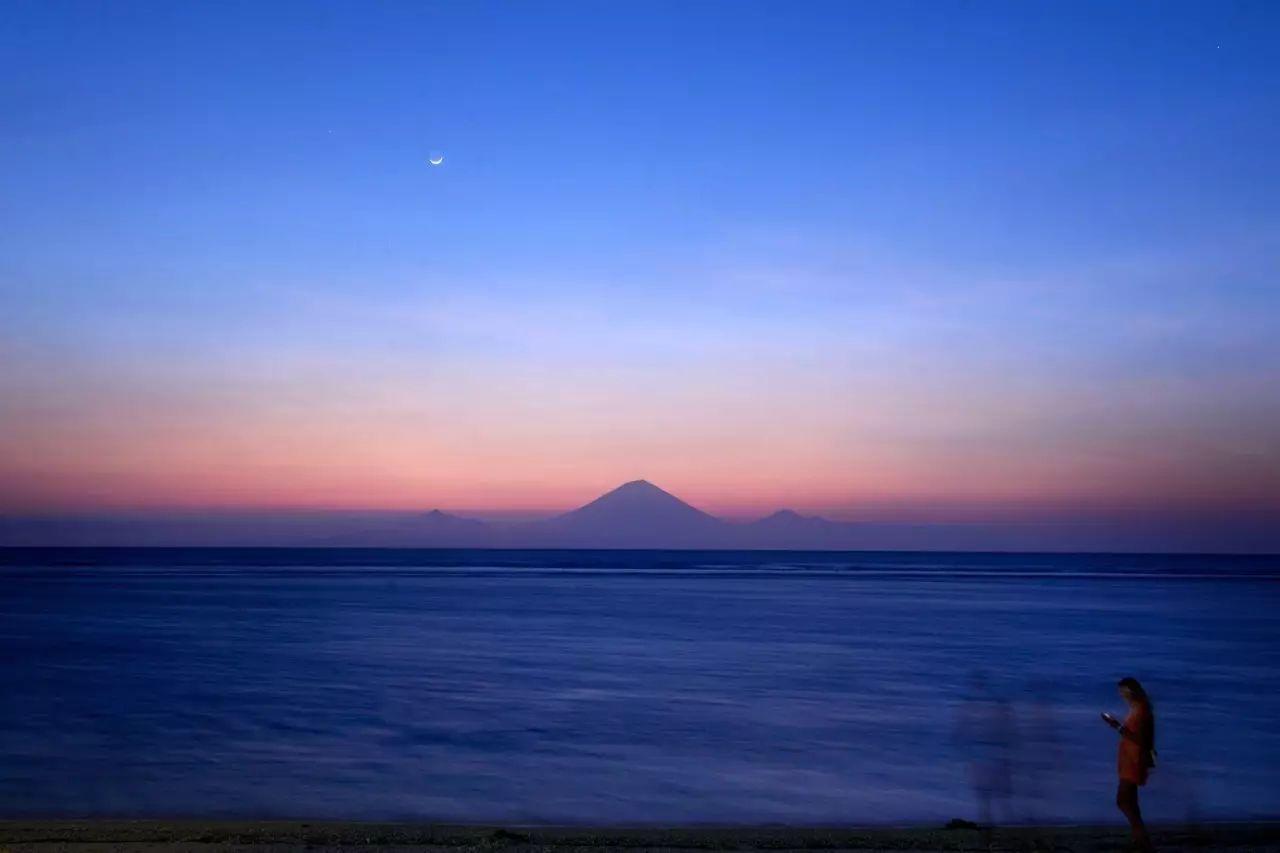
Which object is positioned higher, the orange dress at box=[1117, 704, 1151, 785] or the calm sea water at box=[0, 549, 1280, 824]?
the orange dress at box=[1117, 704, 1151, 785]

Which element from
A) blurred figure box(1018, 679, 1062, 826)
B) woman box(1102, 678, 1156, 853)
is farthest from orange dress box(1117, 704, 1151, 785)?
blurred figure box(1018, 679, 1062, 826)

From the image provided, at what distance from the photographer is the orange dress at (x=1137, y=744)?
29.8ft

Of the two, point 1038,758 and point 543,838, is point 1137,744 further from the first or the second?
point 1038,758

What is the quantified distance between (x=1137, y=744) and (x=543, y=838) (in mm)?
5559

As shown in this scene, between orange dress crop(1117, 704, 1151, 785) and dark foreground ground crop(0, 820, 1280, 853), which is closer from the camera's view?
orange dress crop(1117, 704, 1151, 785)

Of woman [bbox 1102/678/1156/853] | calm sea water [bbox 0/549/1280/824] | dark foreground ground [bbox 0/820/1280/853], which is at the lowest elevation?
calm sea water [bbox 0/549/1280/824]

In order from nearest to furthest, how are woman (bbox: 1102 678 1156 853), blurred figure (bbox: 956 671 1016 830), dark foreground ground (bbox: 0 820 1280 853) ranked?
1. woman (bbox: 1102 678 1156 853)
2. dark foreground ground (bbox: 0 820 1280 853)
3. blurred figure (bbox: 956 671 1016 830)

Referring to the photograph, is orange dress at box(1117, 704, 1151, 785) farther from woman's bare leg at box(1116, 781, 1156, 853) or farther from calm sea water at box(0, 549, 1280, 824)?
calm sea water at box(0, 549, 1280, 824)

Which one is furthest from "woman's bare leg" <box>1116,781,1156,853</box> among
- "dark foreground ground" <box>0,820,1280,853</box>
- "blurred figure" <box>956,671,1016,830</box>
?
"blurred figure" <box>956,671,1016,830</box>

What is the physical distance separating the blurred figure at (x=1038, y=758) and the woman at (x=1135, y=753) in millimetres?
2874

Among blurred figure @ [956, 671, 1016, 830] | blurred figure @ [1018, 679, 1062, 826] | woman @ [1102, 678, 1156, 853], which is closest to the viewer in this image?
woman @ [1102, 678, 1156, 853]

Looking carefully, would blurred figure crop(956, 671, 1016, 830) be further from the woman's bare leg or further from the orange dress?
the orange dress

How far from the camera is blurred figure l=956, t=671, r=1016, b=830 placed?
13094 mm

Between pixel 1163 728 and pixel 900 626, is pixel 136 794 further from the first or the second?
pixel 900 626
